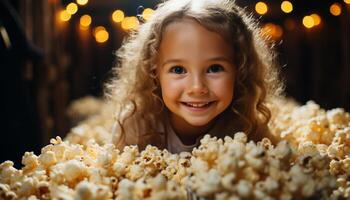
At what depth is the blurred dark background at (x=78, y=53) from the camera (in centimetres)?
279

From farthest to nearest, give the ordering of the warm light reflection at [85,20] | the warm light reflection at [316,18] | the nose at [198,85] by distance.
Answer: the warm light reflection at [85,20] < the warm light reflection at [316,18] < the nose at [198,85]

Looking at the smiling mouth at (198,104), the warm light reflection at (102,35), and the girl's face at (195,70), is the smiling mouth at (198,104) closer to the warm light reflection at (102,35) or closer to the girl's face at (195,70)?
the girl's face at (195,70)

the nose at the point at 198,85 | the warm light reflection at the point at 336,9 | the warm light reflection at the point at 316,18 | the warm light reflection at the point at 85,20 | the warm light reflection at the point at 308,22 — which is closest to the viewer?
the nose at the point at 198,85

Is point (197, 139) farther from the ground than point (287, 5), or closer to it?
closer to it

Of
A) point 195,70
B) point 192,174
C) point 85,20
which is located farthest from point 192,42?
point 85,20

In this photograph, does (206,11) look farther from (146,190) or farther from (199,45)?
(146,190)

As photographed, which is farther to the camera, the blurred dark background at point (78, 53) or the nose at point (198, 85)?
the blurred dark background at point (78, 53)

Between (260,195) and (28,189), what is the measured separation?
63cm

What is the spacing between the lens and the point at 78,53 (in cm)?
816

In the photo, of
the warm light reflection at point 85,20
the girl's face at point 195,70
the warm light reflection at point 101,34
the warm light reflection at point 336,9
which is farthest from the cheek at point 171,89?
the warm light reflection at point 101,34

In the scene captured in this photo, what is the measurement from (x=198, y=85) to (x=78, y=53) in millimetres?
6626

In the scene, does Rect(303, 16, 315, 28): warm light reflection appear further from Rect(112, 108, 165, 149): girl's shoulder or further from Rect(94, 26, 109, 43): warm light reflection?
Rect(112, 108, 165, 149): girl's shoulder

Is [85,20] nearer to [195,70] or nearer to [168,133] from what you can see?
[168,133]

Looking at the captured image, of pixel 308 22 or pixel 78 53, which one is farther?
pixel 78 53
